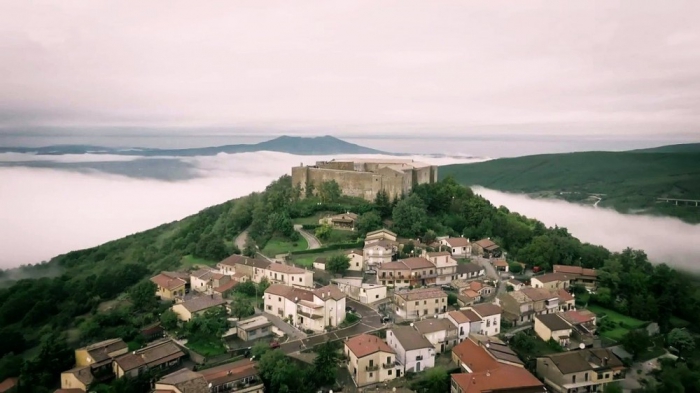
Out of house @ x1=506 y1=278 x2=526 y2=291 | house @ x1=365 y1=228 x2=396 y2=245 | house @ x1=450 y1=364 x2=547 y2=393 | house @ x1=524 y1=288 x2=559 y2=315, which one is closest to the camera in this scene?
house @ x1=450 y1=364 x2=547 y2=393

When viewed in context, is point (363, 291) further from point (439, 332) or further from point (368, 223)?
point (368, 223)

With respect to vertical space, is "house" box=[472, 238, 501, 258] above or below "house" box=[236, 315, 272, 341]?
above

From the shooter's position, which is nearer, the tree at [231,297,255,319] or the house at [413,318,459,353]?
the house at [413,318,459,353]

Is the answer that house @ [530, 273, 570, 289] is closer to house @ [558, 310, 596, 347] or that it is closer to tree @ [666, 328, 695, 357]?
house @ [558, 310, 596, 347]

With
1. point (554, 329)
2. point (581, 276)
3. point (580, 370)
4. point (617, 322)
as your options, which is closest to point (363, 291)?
point (554, 329)

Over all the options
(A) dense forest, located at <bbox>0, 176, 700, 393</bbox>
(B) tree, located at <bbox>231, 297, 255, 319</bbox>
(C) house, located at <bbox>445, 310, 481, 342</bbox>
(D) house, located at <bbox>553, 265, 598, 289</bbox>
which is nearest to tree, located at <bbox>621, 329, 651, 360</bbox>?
(A) dense forest, located at <bbox>0, 176, 700, 393</bbox>

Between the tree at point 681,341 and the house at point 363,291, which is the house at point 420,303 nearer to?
the house at point 363,291

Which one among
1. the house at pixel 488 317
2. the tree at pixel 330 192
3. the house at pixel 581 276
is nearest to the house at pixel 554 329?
the house at pixel 488 317
